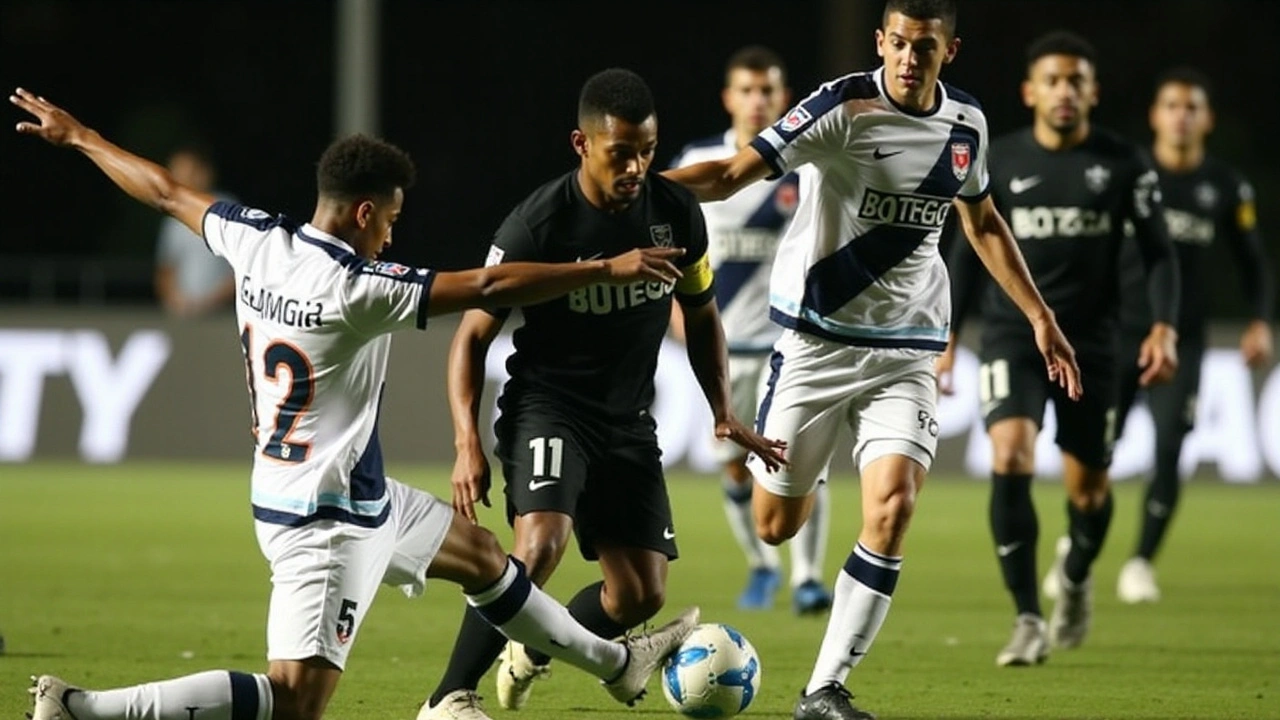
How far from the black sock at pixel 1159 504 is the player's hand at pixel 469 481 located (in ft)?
20.0

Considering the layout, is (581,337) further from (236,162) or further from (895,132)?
(236,162)

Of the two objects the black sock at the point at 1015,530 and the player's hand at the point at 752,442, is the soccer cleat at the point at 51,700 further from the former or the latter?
the black sock at the point at 1015,530

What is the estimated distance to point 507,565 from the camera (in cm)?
726

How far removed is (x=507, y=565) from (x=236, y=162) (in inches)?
976

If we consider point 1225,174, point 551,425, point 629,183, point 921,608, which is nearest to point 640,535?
point 551,425

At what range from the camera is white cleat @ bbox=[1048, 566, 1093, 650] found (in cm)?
1030

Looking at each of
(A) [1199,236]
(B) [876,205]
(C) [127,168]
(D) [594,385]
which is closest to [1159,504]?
(A) [1199,236]

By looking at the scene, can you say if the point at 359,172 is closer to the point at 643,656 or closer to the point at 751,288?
the point at 643,656

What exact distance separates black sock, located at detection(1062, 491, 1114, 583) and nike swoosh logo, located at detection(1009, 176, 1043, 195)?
1407 mm

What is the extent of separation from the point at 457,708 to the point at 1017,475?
3.13 meters

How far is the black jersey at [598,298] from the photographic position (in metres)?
7.73

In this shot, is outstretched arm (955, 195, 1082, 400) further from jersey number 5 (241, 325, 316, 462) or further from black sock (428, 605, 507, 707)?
jersey number 5 (241, 325, 316, 462)

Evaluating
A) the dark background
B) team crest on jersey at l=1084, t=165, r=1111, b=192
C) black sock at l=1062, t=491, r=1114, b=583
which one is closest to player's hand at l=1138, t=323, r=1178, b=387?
black sock at l=1062, t=491, r=1114, b=583

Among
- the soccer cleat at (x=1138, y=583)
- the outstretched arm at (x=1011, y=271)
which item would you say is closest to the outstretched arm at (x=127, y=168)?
the outstretched arm at (x=1011, y=271)
